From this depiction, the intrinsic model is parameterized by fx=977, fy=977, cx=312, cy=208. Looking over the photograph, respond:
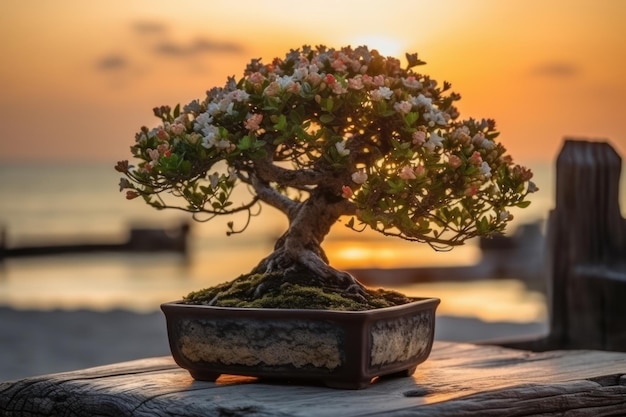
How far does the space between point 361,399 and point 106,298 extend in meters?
14.2

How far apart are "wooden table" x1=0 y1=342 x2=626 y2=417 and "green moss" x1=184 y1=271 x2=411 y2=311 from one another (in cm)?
25

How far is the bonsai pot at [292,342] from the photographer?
2.91 m

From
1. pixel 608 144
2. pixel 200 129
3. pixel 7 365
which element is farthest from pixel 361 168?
pixel 7 365

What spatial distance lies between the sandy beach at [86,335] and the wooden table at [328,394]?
4.39 m

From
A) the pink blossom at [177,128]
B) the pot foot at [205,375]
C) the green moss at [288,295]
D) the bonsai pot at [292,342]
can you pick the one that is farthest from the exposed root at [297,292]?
the pink blossom at [177,128]

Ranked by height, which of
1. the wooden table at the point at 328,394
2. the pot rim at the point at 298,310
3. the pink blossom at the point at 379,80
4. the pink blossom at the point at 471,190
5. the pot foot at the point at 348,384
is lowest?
the wooden table at the point at 328,394

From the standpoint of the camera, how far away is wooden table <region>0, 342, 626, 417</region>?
106 inches

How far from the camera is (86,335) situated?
973cm

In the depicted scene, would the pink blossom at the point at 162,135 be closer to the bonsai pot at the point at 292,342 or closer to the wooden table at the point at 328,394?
the bonsai pot at the point at 292,342

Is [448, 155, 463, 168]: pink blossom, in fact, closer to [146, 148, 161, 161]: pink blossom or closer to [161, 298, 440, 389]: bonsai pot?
[161, 298, 440, 389]: bonsai pot

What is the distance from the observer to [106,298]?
16.5 m

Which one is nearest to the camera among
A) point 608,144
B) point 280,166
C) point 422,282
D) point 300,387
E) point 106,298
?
point 300,387

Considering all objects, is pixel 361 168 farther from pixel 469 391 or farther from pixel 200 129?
pixel 469 391

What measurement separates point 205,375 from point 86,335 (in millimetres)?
6911
